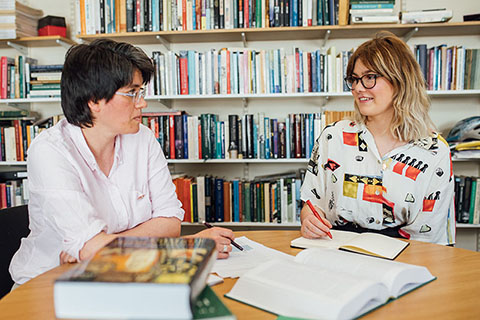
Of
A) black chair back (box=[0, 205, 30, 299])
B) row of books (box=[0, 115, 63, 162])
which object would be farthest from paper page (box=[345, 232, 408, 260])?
row of books (box=[0, 115, 63, 162])

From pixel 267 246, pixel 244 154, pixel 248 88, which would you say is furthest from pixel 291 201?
pixel 267 246

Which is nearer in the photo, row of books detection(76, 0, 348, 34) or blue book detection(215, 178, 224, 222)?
row of books detection(76, 0, 348, 34)

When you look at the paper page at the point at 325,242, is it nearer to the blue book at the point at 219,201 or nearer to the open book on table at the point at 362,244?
the open book on table at the point at 362,244

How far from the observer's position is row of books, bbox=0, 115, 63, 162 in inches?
106

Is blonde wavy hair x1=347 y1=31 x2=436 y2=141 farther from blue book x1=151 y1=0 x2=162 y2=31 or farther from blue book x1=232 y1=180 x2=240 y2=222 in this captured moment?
blue book x1=151 y1=0 x2=162 y2=31

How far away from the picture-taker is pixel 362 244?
112 cm

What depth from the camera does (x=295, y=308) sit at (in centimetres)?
73

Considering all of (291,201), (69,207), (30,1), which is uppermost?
(30,1)

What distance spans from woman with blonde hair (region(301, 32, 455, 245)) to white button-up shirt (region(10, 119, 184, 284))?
570 mm

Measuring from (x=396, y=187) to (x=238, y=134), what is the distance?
127 centimetres

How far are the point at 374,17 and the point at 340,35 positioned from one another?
0.96 ft

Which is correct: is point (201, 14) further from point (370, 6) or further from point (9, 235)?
point (9, 235)

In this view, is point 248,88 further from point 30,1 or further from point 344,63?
point 30,1

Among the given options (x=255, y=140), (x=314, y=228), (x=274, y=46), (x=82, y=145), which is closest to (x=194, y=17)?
(x=274, y=46)
